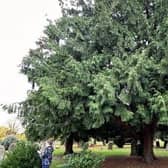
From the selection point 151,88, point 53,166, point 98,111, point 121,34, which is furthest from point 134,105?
point 53,166

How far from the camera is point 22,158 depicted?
1506cm

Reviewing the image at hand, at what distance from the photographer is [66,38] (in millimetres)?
18594

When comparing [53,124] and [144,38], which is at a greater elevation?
[144,38]

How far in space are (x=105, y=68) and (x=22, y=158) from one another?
5144mm

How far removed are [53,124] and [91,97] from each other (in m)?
3.51

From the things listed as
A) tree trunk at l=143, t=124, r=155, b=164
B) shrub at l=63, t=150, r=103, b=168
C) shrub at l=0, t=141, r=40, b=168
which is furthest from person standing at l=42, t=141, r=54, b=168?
tree trunk at l=143, t=124, r=155, b=164

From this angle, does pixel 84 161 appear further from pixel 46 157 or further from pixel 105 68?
pixel 105 68

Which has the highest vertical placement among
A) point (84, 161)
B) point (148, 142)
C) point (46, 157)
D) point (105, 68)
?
point (105, 68)

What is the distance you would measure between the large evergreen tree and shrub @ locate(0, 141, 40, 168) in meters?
1.90

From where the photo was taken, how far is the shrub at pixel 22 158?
1485cm

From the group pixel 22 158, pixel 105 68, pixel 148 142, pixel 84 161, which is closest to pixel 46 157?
pixel 22 158

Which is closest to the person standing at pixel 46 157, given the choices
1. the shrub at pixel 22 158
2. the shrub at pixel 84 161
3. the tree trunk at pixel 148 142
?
the shrub at pixel 22 158

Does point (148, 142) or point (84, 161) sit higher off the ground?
point (148, 142)

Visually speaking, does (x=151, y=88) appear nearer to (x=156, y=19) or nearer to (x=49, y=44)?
(x=156, y=19)
